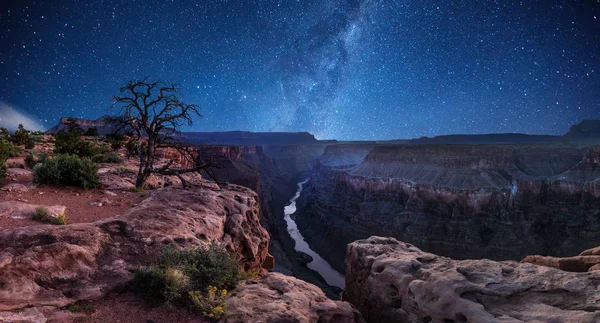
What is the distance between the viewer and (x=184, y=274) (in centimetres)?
562

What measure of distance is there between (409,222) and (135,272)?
3637 centimetres

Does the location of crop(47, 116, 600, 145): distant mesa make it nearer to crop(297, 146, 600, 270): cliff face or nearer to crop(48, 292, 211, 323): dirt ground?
crop(297, 146, 600, 270): cliff face

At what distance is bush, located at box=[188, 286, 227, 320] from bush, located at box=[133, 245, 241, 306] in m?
0.11

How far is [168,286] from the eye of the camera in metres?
5.16

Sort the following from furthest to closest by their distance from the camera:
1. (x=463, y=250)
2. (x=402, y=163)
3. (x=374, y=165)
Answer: (x=374, y=165) < (x=402, y=163) < (x=463, y=250)

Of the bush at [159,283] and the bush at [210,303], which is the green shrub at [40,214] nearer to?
the bush at [159,283]

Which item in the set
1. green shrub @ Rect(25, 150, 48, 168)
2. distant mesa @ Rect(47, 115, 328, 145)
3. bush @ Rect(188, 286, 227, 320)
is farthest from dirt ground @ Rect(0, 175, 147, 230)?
distant mesa @ Rect(47, 115, 328, 145)

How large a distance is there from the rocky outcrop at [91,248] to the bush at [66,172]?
3.51 metres

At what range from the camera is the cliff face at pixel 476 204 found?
31.7 metres

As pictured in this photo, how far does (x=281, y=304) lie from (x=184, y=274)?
6.76ft

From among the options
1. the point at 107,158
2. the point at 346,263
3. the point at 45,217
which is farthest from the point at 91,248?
the point at 107,158

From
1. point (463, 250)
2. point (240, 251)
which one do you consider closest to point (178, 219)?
point (240, 251)

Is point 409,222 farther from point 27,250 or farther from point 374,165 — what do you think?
point 27,250

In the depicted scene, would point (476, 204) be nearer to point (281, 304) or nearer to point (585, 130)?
point (281, 304)
